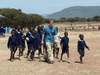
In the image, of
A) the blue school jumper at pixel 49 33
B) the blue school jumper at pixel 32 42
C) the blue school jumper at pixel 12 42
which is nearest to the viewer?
the blue school jumper at pixel 49 33

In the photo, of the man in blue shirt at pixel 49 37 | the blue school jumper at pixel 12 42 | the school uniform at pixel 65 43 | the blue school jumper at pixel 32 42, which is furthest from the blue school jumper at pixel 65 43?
the blue school jumper at pixel 12 42

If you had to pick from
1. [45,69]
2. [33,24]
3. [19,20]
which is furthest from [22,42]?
[33,24]

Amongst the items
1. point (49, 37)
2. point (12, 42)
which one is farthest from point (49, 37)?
point (12, 42)

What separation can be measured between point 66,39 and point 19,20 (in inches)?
1299

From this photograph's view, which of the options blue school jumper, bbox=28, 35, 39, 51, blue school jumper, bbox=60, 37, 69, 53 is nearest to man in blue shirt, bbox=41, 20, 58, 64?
blue school jumper, bbox=60, 37, 69, 53

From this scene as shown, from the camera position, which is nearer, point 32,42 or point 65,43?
point 65,43

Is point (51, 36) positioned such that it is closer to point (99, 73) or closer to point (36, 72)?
point (36, 72)

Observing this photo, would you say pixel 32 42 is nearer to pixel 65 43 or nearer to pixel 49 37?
pixel 49 37

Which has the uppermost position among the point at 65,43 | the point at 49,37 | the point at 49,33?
the point at 49,33

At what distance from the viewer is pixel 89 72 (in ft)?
20.8

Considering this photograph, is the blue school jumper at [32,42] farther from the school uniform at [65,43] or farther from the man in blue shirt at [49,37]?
the school uniform at [65,43]

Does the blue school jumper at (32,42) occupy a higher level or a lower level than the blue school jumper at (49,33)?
lower

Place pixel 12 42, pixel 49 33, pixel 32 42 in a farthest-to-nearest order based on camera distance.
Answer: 1. pixel 32 42
2. pixel 12 42
3. pixel 49 33

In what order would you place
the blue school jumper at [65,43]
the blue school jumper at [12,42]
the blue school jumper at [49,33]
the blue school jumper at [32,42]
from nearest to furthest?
the blue school jumper at [49,33] → the blue school jumper at [65,43] → the blue school jumper at [12,42] → the blue school jumper at [32,42]
